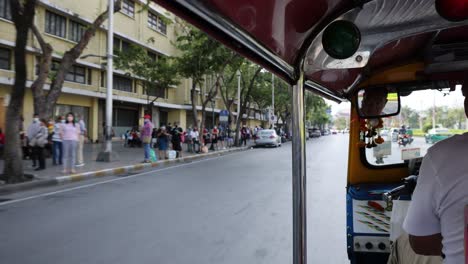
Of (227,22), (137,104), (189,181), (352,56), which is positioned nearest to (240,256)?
(352,56)

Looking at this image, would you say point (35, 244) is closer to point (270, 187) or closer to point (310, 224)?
point (310, 224)

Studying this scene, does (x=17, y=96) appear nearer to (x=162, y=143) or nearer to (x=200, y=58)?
(x=162, y=143)

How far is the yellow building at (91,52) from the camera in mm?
21516

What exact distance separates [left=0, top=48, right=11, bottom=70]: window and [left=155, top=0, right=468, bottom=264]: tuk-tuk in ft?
73.0

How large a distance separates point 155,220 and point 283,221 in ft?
6.54

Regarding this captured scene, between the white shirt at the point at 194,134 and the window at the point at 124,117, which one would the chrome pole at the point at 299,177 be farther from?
the window at the point at 124,117

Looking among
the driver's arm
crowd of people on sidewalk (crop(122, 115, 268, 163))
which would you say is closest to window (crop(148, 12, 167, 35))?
crowd of people on sidewalk (crop(122, 115, 268, 163))

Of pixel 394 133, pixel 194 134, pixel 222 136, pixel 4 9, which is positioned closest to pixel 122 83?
pixel 222 136

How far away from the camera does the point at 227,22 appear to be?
149 cm

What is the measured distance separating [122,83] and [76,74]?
16.0 feet

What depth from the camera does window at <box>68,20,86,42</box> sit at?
2534cm

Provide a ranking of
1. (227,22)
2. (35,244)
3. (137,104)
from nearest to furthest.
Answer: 1. (227,22)
2. (35,244)
3. (137,104)

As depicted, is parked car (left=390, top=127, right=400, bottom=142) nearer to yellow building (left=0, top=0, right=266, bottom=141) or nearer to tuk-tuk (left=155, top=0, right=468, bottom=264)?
tuk-tuk (left=155, top=0, right=468, bottom=264)

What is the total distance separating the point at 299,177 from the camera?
2139 mm
